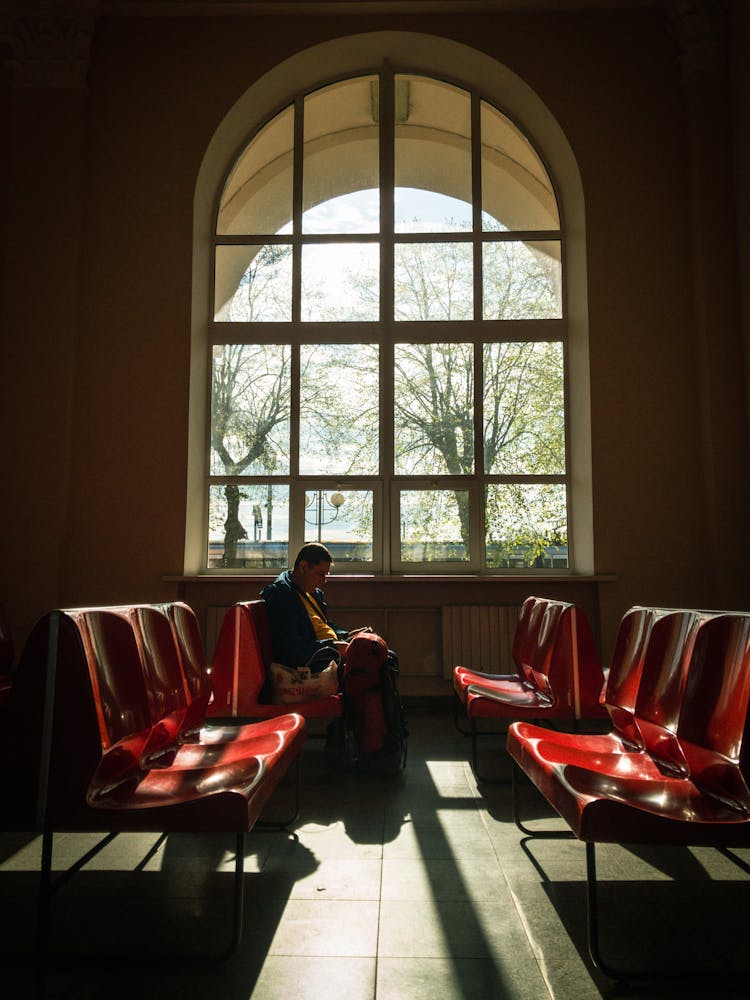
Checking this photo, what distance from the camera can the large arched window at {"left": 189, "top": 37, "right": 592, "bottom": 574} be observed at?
5.57 m

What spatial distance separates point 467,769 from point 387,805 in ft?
2.27

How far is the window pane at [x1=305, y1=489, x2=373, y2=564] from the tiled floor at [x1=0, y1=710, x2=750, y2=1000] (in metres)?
2.68

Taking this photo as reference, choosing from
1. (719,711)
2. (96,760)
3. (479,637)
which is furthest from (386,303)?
(96,760)

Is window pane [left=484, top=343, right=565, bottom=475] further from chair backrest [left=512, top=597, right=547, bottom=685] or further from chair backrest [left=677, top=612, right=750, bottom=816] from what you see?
chair backrest [left=677, top=612, right=750, bottom=816]

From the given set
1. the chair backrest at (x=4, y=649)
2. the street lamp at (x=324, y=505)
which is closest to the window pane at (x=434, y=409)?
the street lamp at (x=324, y=505)

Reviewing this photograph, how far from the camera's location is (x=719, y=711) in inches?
71.8

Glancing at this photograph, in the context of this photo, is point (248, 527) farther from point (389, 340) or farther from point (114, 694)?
point (114, 694)

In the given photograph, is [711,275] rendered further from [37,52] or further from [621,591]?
[37,52]

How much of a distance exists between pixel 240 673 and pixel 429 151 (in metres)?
4.62

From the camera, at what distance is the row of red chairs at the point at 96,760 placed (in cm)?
175

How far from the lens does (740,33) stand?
505 centimetres

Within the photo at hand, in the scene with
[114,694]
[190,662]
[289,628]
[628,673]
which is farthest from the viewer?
[289,628]

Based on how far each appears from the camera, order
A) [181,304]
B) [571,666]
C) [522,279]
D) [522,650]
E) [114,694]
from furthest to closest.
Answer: [522,279], [181,304], [522,650], [571,666], [114,694]

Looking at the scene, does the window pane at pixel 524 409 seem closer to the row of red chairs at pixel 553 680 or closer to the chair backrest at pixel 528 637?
the chair backrest at pixel 528 637
